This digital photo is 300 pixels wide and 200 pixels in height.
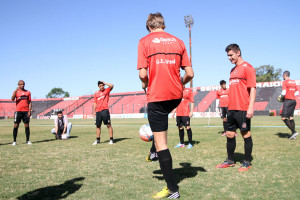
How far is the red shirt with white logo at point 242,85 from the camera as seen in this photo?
4.93 m

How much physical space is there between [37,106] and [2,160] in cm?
6499

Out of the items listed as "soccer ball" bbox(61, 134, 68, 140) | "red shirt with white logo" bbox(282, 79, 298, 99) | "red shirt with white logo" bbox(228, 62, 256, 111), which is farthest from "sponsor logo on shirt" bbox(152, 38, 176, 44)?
"soccer ball" bbox(61, 134, 68, 140)

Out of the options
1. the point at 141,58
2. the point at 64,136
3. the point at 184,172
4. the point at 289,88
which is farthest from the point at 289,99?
the point at 64,136

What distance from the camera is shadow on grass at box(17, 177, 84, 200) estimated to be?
3475 mm

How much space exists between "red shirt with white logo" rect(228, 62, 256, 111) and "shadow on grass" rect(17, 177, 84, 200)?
345 centimetres

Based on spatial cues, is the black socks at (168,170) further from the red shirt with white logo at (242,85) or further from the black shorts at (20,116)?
the black shorts at (20,116)

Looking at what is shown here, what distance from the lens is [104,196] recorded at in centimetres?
345

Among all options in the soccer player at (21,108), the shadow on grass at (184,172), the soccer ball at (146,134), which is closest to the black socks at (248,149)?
the shadow on grass at (184,172)

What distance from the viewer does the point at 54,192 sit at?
367cm

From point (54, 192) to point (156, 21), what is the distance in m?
3.01

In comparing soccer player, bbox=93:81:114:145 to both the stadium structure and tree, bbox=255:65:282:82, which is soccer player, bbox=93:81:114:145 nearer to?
the stadium structure

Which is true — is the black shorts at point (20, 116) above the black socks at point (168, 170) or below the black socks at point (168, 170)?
above

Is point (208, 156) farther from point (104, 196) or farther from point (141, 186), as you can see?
point (104, 196)

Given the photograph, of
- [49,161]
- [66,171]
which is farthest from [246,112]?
[49,161]
